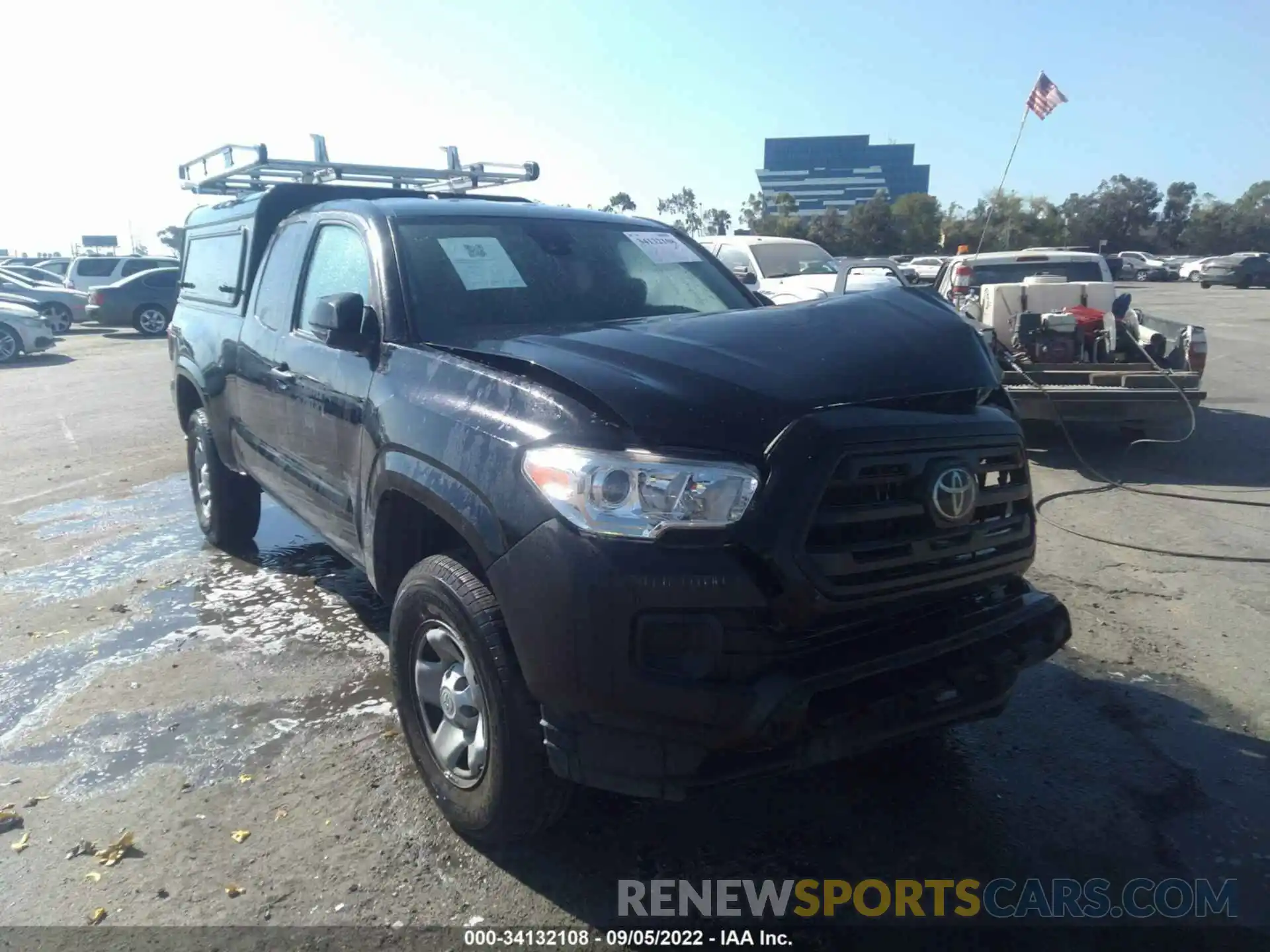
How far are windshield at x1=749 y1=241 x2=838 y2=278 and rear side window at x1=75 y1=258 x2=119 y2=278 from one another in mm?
21596

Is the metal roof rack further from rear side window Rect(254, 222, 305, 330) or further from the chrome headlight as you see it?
the chrome headlight

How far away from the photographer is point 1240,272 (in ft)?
137

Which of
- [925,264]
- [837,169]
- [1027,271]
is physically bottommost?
[1027,271]

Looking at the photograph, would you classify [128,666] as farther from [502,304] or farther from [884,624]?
[884,624]

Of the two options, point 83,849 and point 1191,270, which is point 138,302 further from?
point 1191,270

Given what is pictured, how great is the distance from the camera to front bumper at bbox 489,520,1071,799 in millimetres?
2451

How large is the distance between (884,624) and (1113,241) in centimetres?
8047

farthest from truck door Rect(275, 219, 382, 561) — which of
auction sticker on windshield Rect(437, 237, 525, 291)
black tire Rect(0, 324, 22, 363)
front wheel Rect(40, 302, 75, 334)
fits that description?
front wheel Rect(40, 302, 75, 334)

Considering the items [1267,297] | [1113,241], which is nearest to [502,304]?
[1267,297]

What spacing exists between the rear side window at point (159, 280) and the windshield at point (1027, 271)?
2034 cm

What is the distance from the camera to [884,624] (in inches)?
108

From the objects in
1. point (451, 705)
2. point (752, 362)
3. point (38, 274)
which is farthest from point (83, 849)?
point (38, 274)

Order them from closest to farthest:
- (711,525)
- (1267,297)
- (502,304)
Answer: (711,525)
(502,304)
(1267,297)

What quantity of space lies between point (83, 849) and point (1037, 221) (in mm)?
71823
